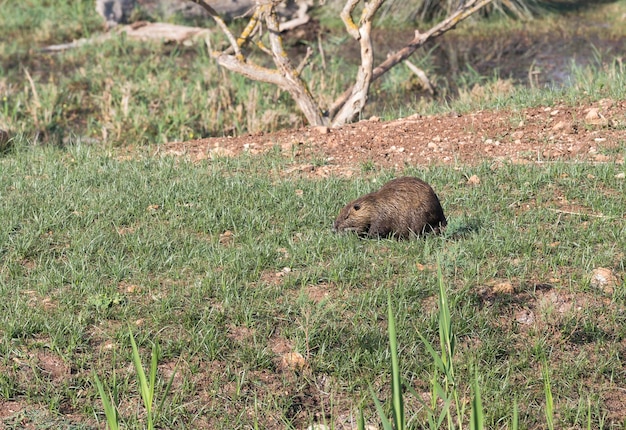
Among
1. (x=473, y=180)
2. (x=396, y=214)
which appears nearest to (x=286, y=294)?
(x=396, y=214)

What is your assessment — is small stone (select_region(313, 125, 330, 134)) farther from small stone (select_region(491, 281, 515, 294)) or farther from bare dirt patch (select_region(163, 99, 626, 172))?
small stone (select_region(491, 281, 515, 294))

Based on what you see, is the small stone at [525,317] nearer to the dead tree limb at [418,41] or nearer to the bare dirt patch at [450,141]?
the bare dirt patch at [450,141]

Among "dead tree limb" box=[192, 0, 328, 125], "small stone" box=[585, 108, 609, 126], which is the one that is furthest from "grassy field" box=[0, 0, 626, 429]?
"dead tree limb" box=[192, 0, 328, 125]

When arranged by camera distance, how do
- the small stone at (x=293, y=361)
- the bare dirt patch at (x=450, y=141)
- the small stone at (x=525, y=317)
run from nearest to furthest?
the small stone at (x=293, y=361), the small stone at (x=525, y=317), the bare dirt patch at (x=450, y=141)

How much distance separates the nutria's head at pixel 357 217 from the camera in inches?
185

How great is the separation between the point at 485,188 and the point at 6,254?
9.63 ft

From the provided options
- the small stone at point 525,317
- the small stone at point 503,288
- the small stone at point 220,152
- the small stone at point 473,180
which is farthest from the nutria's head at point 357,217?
Result: the small stone at point 220,152

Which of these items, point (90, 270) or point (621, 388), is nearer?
point (621, 388)

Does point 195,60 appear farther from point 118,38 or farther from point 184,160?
point 184,160

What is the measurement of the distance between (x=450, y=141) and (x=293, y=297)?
2.83 meters

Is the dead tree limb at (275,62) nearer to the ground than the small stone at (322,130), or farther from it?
farther from it

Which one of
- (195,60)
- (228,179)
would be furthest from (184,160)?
(195,60)

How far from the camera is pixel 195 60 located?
35.4ft

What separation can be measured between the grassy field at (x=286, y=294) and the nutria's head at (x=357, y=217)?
93mm
